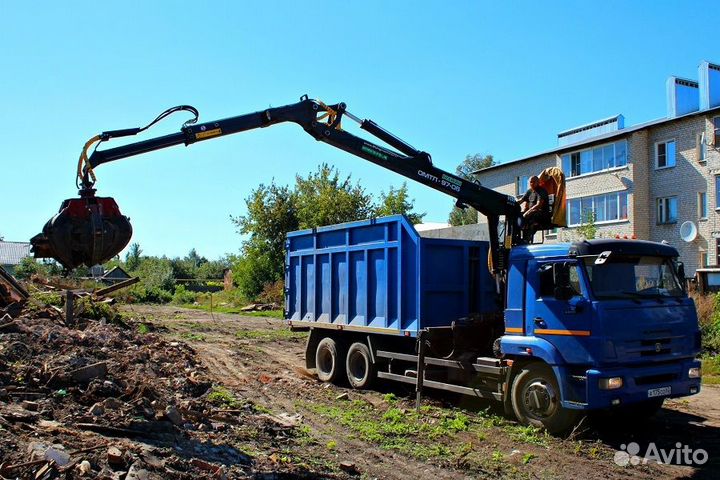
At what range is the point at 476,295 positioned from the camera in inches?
407

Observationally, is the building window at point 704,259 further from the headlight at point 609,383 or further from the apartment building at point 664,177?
the headlight at point 609,383

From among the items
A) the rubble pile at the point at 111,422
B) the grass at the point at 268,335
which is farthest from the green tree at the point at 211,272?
the rubble pile at the point at 111,422

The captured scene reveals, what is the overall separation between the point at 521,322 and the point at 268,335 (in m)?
13.9

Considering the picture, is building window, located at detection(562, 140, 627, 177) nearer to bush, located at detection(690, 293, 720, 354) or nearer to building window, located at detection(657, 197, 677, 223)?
building window, located at detection(657, 197, 677, 223)

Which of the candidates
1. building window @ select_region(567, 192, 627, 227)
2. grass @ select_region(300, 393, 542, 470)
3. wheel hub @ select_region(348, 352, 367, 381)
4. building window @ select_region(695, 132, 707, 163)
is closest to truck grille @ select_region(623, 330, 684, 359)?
grass @ select_region(300, 393, 542, 470)

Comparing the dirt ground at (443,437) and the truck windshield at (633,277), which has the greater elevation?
the truck windshield at (633,277)

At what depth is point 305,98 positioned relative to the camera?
9.87 metres

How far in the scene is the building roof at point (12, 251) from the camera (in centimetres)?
6712

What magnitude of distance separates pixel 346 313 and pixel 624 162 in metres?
24.9

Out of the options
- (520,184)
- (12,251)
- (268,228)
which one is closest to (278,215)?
(268,228)

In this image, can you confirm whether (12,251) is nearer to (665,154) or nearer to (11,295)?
(11,295)

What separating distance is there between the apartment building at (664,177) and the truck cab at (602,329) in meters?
20.2

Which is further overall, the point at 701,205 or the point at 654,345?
the point at 701,205

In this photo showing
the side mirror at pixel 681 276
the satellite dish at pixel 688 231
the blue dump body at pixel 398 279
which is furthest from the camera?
the satellite dish at pixel 688 231
